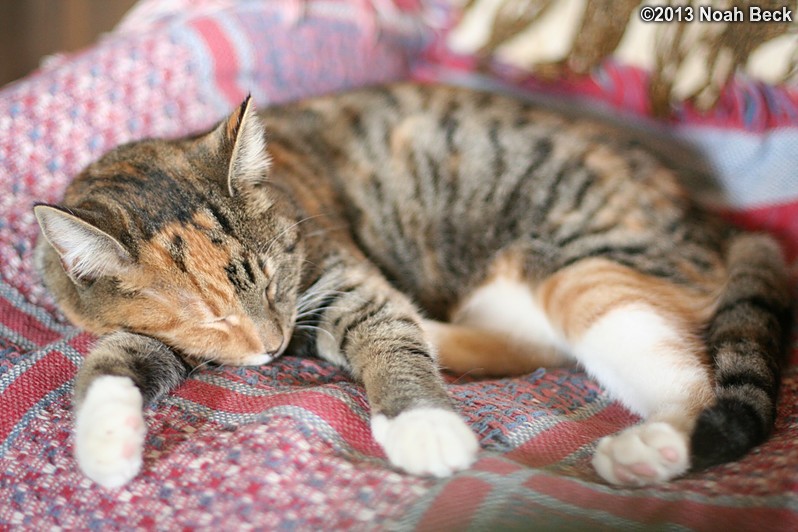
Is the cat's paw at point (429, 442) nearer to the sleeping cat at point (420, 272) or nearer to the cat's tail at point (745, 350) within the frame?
the sleeping cat at point (420, 272)

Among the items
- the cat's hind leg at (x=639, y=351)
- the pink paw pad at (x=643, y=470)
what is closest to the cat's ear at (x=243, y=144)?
the cat's hind leg at (x=639, y=351)

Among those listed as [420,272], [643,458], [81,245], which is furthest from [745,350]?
[81,245]

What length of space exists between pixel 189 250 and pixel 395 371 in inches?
14.2

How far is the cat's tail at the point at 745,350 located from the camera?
0.89 metres

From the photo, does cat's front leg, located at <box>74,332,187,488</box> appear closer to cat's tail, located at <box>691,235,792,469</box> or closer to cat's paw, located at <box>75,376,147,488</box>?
cat's paw, located at <box>75,376,147,488</box>

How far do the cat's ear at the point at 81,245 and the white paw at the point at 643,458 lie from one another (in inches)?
28.8

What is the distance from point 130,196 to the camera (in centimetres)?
100

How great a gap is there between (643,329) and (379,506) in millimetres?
595

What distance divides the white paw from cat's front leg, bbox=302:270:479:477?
0.61ft

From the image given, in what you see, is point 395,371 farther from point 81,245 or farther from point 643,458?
point 81,245

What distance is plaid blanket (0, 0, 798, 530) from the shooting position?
0.78 m

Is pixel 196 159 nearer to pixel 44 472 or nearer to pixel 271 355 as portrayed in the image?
pixel 271 355

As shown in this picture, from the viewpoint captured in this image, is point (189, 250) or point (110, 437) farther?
point (189, 250)

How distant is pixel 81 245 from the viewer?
0.92 metres
